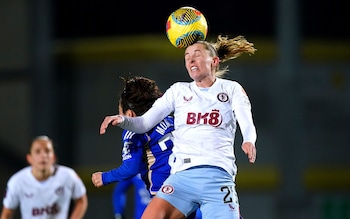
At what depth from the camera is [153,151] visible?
6273 mm

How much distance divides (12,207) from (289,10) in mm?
5222

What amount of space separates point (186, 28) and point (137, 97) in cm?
54

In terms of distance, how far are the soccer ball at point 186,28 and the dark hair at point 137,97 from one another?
0.36 m

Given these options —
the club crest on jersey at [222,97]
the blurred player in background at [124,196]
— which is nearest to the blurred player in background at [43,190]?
the blurred player in background at [124,196]

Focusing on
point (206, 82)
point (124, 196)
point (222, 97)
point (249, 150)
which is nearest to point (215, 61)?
point (206, 82)

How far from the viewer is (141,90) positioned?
640 centimetres

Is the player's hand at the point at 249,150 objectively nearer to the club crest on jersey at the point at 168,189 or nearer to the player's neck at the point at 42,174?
the club crest on jersey at the point at 168,189

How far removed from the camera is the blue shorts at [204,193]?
229 inches

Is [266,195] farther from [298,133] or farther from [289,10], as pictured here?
[289,10]

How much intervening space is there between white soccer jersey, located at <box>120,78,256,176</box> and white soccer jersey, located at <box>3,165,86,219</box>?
2681mm

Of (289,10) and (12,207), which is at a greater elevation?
(289,10)

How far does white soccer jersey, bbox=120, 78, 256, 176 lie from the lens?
19.3 ft

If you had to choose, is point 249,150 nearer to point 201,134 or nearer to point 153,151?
point 201,134

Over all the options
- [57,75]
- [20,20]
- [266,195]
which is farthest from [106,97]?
[266,195]
